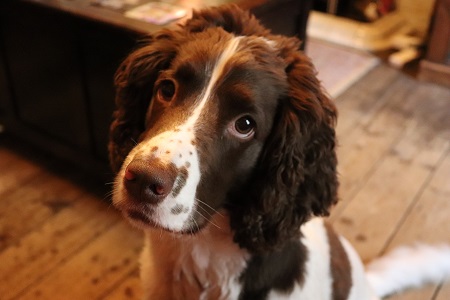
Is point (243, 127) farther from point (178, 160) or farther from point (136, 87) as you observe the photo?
point (136, 87)

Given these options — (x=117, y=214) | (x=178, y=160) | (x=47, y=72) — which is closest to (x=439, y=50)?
(x=117, y=214)

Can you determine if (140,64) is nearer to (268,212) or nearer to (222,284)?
(268,212)

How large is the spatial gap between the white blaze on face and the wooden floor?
1120 millimetres

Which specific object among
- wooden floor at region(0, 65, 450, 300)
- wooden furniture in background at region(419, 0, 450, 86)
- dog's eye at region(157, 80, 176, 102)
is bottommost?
wooden floor at region(0, 65, 450, 300)

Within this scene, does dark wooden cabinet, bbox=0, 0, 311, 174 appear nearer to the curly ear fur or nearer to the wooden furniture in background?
the curly ear fur

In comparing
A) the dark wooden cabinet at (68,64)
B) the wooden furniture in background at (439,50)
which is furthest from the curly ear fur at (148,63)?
the wooden furniture in background at (439,50)

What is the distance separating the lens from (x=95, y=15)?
2107mm

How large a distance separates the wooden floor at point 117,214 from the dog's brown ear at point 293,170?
38.7 inches

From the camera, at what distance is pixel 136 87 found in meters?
1.41

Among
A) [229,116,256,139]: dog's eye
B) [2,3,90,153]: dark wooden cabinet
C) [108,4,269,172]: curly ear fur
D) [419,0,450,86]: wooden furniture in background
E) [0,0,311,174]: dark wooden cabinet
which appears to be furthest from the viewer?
[419,0,450,86]: wooden furniture in background

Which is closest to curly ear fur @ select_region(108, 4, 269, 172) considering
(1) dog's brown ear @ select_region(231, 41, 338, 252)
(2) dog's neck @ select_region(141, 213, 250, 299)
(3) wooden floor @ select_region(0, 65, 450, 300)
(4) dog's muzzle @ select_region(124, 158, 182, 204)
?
(1) dog's brown ear @ select_region(231, 41, 338, 252)

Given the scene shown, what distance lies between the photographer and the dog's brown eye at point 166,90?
1.25 meters

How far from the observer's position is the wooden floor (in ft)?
7.16

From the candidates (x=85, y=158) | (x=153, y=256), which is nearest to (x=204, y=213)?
(x=153, y=256)
